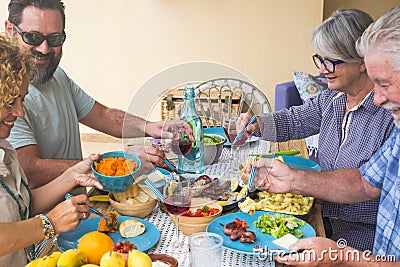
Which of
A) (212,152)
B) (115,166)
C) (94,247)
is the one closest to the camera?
(94,247)

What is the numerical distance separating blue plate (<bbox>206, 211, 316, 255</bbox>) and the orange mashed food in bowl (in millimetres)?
314

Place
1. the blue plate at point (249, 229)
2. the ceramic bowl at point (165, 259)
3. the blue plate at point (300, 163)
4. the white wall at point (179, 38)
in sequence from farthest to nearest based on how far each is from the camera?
the white wall at point (179, 38)
the blue plate at point (300, 163)
the blue plate at point (249, 229)
the ceramic bowl at point (165, 259)

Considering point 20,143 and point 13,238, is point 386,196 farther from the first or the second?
point 20,143

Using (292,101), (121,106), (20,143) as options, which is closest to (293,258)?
(20,143)

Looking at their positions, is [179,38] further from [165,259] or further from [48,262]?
[48,262]

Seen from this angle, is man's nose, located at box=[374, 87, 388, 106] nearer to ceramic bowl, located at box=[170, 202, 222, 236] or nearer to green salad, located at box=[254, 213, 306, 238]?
green salad, located at box=[254, 213, 306, 238]

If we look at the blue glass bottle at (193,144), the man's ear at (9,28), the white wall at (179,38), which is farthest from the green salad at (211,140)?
the white wall at (179,38)

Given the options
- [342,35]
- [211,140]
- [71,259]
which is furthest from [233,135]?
[71,259]

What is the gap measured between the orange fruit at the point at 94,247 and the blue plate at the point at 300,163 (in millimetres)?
976

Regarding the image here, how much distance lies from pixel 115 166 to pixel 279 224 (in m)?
0.54

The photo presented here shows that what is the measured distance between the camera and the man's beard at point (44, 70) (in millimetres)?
1957

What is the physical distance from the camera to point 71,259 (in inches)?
40.8

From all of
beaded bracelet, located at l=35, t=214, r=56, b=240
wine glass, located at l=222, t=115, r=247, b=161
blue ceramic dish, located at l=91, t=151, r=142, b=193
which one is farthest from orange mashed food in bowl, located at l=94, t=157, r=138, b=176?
wine glass, located at l=222, t=115, r=247, b=161

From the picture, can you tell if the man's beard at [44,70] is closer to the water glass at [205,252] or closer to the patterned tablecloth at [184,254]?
the patterned tablecloth at [184,254]
